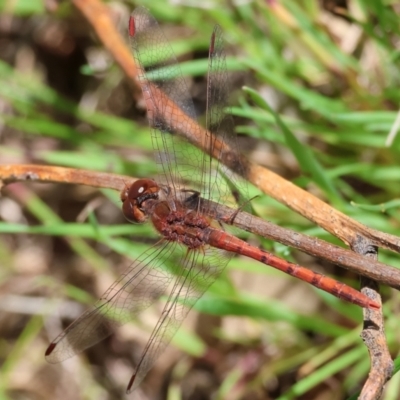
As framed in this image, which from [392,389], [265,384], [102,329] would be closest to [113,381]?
[265,384]

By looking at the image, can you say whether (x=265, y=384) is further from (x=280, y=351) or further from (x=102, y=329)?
(x=102, y=329)

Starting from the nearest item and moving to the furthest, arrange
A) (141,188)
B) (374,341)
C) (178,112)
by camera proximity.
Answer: (374,341)
(141,188)
(178,112)

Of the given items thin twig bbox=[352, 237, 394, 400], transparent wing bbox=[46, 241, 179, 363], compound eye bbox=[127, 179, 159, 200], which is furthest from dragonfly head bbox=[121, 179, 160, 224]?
thin twig bbox=[352, 237, 394, 400]

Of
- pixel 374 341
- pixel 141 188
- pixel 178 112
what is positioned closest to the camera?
pixel 374 341

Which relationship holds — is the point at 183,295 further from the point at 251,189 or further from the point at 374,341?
the point at 374,341

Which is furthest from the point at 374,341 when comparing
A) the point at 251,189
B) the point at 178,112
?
the point at 178,112

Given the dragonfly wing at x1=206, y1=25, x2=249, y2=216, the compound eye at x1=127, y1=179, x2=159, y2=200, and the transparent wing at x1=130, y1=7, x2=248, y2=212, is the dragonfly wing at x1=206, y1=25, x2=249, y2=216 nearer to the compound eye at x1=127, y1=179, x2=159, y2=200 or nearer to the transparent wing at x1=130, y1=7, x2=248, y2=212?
the transparent wing at x1=130, y1=7, x2=248, y2=212

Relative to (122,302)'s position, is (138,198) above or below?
above
